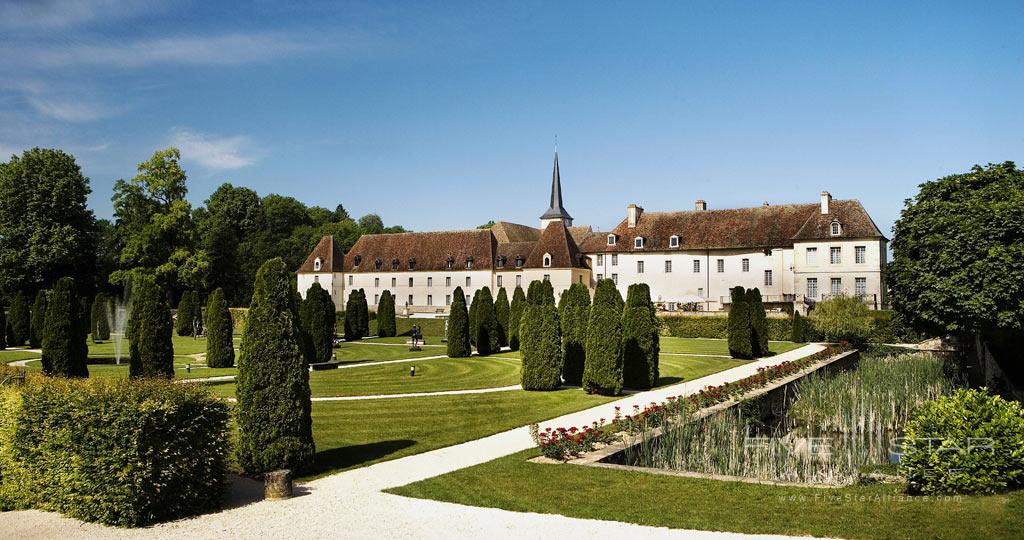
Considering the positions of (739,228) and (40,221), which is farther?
(739,228)

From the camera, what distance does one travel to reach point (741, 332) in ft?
101

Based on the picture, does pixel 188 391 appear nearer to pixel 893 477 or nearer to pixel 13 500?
pixel 13 500

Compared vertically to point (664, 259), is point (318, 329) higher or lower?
lower

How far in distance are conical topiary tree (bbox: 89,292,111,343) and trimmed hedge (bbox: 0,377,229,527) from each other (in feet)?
112

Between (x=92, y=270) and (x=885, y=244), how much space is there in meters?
57.5

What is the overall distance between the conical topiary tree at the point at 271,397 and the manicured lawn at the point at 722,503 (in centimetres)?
187

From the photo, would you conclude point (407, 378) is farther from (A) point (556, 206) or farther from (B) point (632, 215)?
(A) point (556, 206)

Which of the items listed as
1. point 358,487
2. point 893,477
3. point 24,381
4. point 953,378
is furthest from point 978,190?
point 24,381

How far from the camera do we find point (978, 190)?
22.5 meters

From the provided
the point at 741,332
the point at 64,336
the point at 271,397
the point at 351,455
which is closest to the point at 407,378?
the point at 64,336

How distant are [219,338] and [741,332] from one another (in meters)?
21.0

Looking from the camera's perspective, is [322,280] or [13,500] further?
[322,280]

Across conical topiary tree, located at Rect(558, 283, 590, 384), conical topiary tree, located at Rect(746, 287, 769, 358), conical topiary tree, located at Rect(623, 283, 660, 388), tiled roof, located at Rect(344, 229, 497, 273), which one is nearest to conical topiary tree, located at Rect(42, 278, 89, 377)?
conical topiary tree, located at Rect(558, 283, 590, 384)

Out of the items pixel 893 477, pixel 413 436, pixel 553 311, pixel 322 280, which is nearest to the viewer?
pixel 893 477
